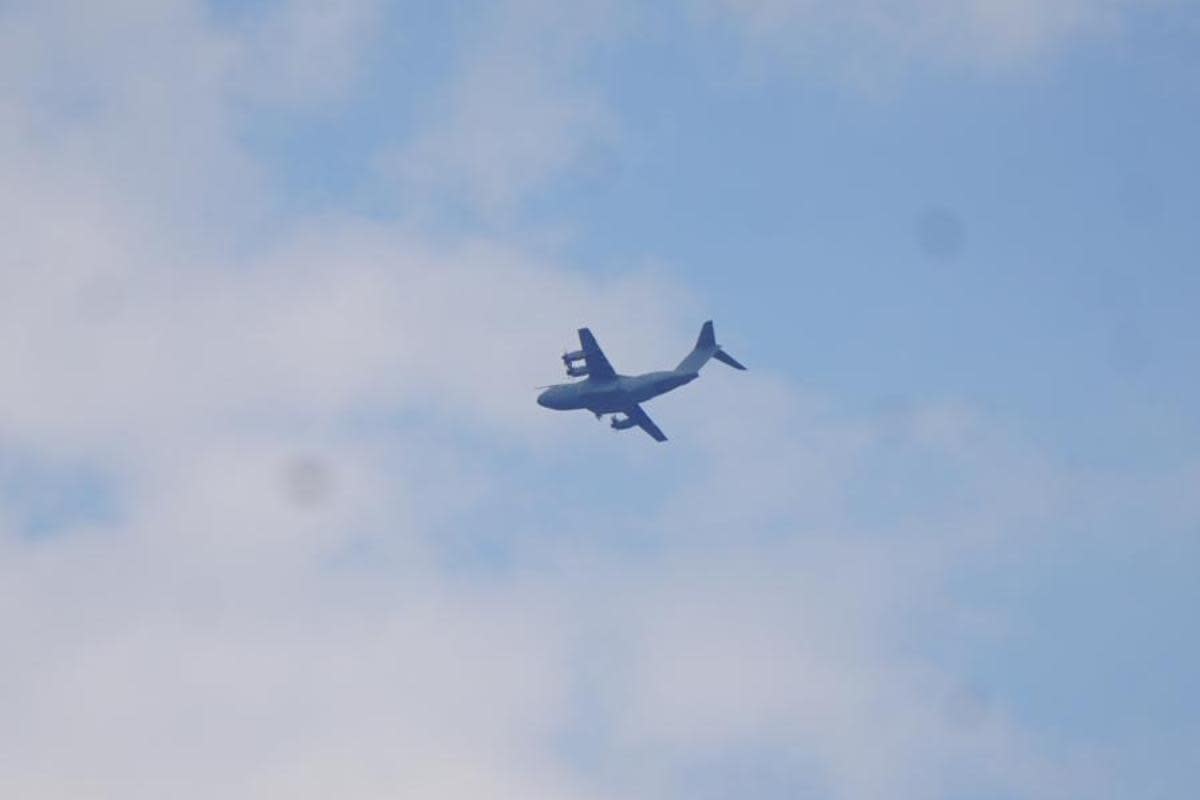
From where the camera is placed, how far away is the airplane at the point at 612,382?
7539 inches

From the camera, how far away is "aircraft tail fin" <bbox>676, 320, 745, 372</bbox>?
19388 centimetres

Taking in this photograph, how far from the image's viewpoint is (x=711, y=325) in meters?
195

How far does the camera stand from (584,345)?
191 meters

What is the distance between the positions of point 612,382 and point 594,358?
2587mm

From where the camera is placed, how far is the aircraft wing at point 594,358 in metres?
190

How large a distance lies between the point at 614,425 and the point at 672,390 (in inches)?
338

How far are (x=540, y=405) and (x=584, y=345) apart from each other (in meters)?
8.25

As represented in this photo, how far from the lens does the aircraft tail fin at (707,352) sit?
19388cm

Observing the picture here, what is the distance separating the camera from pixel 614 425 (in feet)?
655

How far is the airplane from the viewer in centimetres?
19150

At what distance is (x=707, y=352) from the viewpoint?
194m

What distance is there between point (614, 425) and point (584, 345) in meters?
10.4

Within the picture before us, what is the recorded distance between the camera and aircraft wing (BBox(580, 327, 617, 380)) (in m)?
190

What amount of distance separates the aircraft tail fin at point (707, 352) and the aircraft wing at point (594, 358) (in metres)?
5.08
